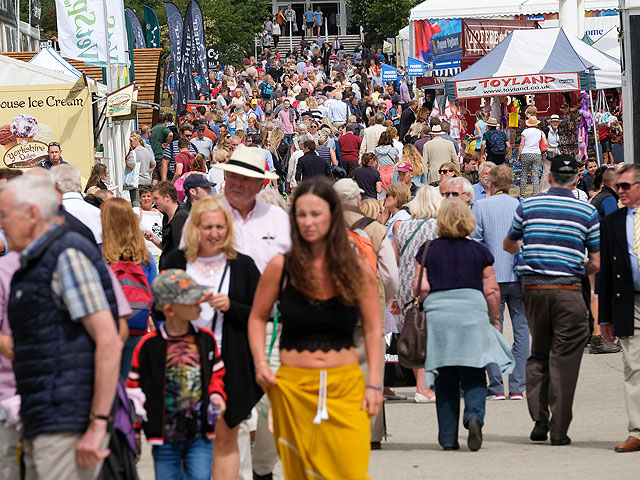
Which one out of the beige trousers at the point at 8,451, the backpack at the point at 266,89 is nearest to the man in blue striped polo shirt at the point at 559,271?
the beige trousers at the point at 8,451

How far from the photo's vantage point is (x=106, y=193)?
10797 millimetres

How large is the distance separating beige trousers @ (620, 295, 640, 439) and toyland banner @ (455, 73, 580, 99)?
15.1 meters

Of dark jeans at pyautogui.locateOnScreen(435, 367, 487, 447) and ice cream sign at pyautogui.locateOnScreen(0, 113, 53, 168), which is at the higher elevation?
ice cream sign at pyautogui.locateOnScreen(0, 113, 53, 168)

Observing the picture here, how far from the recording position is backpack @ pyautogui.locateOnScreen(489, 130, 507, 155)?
848 inches

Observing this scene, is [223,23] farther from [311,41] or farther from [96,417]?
[96,417]

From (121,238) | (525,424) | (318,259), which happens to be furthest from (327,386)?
(525,424)

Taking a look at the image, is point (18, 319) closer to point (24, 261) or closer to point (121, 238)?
point (24, 261)

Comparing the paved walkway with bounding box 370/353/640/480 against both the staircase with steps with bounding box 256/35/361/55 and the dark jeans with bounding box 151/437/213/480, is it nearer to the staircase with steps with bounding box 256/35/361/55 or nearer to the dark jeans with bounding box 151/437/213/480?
the dark jeans with bounding box 151/437/213/480

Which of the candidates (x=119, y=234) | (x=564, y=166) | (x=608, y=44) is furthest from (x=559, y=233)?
(x=608, y=44)

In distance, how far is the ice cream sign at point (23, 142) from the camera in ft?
57.0

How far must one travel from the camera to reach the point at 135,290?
7754 millimetres

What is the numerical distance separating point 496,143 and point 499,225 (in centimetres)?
1183

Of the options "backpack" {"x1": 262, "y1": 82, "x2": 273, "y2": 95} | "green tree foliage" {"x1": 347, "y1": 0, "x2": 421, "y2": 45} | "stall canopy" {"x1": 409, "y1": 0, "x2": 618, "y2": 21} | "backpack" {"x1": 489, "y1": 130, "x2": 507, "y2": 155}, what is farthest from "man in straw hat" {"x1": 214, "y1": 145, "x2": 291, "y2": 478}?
"green tree foliage" {"x1": 347, "y1": 0, "x2": 421, "y2": 45}

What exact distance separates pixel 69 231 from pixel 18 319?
37 cm
